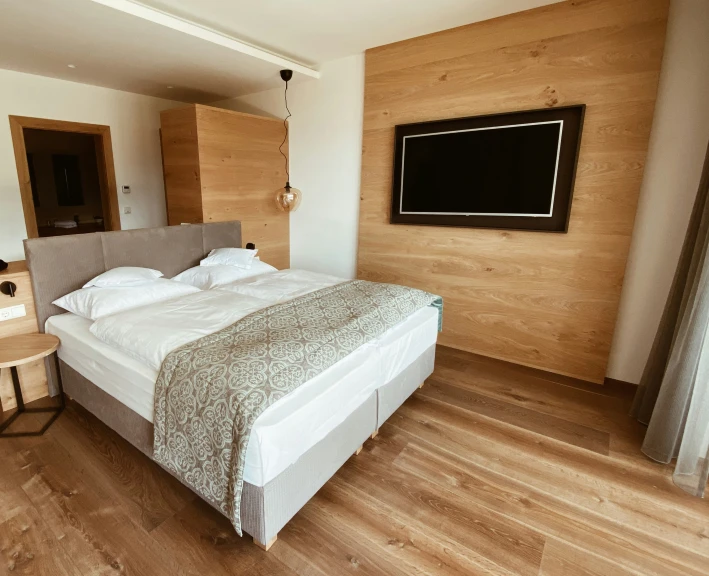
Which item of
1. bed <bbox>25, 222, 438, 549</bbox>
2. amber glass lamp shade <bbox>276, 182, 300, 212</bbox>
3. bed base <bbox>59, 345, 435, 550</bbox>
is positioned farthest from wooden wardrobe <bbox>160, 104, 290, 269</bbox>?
bed base <bbox>59, 345, 435, 550</bbox>

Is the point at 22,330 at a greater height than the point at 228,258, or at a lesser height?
lesser

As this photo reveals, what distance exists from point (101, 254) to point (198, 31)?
1.72m

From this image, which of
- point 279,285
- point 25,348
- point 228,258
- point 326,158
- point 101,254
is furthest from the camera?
point 326,158

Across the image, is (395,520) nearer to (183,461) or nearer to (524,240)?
(183,461)

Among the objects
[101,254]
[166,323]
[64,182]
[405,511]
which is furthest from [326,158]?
[64,182]

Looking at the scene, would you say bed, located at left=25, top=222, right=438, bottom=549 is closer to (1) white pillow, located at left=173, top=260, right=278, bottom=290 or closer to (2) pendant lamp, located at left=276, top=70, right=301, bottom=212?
(1) white pillow, located at left=173, top=260, right=278, bottom=290

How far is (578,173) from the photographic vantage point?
2.55 metres

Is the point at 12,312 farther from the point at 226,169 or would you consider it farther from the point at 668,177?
the point at 668,177

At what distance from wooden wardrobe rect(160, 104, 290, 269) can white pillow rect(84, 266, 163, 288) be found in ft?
3.98

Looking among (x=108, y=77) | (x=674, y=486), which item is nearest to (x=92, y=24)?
(x=108, y=77)

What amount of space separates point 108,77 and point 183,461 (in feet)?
12.9

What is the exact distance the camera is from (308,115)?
3.85 metres

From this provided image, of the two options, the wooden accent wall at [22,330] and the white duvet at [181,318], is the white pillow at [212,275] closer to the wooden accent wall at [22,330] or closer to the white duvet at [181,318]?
the white duvet at [181,318]

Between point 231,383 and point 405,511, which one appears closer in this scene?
point 231,383
